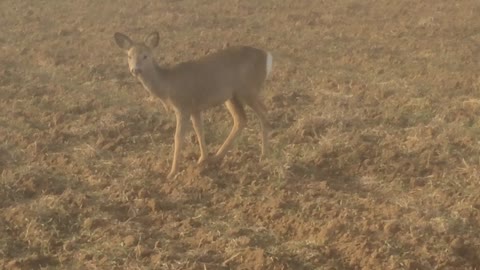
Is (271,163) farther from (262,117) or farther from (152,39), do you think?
(152,39)

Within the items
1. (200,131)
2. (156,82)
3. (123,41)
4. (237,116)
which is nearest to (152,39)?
(123,41)

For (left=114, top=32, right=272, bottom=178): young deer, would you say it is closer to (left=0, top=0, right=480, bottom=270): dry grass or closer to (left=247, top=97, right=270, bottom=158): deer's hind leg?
(left=247, top=97, right=270, bottom=158): deer's hind leg

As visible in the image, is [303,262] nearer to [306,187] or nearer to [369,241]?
[369,241]

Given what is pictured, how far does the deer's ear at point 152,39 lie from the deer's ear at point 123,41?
19 cm

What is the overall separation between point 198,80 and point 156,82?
46 cm

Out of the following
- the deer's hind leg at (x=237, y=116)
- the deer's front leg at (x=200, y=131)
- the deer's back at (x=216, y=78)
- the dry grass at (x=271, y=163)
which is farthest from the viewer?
the deer's hind leg at (x=237, y=116)

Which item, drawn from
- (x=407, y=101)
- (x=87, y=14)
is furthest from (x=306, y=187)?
(x=87, y=14)

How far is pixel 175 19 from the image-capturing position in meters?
15.0

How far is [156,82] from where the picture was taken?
7.30 meters

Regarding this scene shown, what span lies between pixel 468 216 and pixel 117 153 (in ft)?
13.3

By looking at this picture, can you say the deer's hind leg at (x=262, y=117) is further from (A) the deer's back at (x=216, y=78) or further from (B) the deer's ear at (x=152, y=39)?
(B) the deer's ear at (x=152, y=39)

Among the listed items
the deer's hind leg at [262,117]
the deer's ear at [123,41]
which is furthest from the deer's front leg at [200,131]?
the deer's ear at [123,41]

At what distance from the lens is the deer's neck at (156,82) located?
726cm

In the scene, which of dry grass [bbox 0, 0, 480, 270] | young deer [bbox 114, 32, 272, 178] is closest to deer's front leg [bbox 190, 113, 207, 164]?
young deer [bbox 114, 32, 272, 178]
